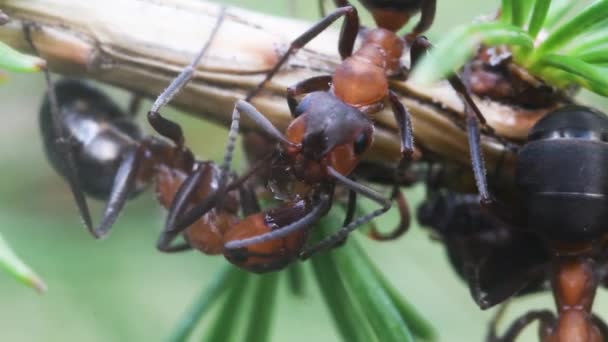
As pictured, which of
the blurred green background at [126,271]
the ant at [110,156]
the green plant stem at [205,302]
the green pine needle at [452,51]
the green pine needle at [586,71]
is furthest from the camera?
the blurred green background at [126,271]

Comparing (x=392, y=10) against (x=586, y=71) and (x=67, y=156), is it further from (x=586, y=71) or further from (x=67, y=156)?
(x=67, y=156)

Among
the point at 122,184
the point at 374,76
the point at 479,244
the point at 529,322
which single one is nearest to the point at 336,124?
the point at 374,76

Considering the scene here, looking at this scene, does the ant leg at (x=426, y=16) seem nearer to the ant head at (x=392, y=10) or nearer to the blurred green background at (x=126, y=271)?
the ant head at (x=392, y=10)

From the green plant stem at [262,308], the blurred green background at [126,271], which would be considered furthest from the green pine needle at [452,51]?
the blurred green background at [126,271]

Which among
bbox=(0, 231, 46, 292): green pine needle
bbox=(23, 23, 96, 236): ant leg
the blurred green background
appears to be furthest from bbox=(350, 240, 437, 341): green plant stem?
the blurred green background

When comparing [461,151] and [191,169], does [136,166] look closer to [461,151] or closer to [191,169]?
[191,169]

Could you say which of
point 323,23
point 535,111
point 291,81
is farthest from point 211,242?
point 535,111

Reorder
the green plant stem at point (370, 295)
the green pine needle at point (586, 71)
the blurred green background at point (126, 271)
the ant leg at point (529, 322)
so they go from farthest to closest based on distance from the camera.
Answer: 1. the blurred green background at point (126, 271)
2. the ant leg at point (529, 322)
3. the green plant stem at point (370, 295)
4. the green pine needle at point (586, 71)
